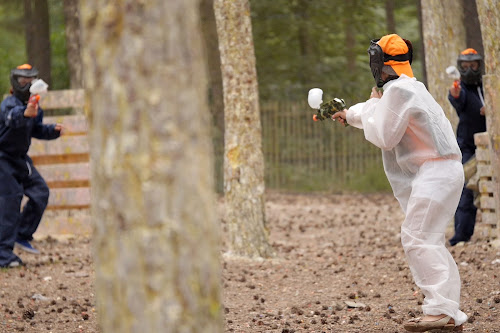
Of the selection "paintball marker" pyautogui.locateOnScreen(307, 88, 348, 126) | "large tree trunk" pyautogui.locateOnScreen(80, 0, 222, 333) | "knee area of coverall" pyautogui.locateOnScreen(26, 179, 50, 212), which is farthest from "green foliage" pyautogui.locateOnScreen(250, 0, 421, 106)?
"large tree trunk" pyautogui.locateOnScreen(80, 0, 222, 333)

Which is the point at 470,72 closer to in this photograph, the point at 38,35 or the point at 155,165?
the point at 155,165

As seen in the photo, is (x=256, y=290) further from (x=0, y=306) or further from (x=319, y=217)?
(x=319, y=217)

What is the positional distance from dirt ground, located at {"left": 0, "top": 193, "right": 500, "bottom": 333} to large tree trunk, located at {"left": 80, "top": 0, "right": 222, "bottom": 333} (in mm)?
3255

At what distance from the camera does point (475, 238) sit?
10.3 metres

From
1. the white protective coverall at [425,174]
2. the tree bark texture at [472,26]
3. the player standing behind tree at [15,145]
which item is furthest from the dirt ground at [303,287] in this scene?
the tree bark texture at [472,26]

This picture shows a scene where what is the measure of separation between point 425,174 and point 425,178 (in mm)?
29

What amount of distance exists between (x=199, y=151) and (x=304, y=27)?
18929 mm

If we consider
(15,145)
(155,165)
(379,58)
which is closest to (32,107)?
(15,145)

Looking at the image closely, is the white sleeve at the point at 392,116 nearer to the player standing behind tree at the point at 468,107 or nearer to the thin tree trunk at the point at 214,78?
the player standing behind tree at the point at 468,107

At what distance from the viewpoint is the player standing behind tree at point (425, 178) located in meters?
5.30

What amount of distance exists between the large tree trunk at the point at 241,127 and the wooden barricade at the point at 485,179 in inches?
108

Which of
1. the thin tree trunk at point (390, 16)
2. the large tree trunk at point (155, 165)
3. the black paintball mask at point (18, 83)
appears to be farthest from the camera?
the thin tree trunk at point (390, 16)

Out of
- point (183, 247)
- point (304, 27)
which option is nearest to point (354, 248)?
point (183, 247)

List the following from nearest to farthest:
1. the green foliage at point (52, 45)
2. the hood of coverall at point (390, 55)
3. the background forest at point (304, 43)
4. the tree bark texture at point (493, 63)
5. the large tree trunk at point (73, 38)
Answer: the hood of coverall at point (390, 55)
the tree bark texture at point (493, 63)
the large tree trunk at point (73, 38)
the background forest at point (304, 43)
the green foliage at point (52, 45)
